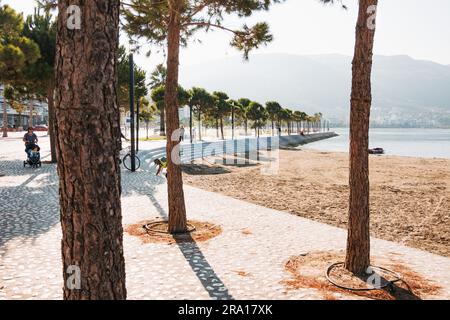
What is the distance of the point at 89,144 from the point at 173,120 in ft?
18.0

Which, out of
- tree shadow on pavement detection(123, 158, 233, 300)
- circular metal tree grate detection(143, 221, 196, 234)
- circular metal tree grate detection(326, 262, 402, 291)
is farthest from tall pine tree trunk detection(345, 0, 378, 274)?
circular metal tree grate detection(143, 221, 196, 234)

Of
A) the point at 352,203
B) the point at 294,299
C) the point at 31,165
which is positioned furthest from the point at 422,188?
the point at 31,165

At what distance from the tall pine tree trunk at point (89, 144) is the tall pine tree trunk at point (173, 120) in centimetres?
523

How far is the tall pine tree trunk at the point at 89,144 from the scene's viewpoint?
2494 mm

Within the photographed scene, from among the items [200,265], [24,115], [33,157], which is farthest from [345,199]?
[24,115]

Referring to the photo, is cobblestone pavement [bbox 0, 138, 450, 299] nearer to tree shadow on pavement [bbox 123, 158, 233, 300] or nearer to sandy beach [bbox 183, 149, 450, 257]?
tree shadow on pavement [bbox 123, 158, 233, 300]

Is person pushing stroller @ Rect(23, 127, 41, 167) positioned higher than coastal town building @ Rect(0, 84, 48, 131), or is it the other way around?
coastal town building @ Rect(0, 84, 48, 131)

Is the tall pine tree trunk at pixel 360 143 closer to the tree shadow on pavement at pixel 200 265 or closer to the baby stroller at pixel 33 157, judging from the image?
the tree shadow on pavement at pixel 200 265

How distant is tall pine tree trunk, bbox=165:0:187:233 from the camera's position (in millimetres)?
7859

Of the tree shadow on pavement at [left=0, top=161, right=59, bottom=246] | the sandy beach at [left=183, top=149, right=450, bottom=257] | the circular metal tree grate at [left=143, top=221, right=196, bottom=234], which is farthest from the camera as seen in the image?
the sandy beach at [left=183, top=149, right=450, bottom=257]

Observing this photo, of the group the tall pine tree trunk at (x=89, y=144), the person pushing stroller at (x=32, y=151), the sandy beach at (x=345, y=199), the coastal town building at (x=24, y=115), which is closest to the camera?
the tall pine tree trunk at (x=89, y=144)

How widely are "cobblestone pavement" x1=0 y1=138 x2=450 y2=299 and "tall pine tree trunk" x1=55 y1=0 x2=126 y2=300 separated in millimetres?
2401

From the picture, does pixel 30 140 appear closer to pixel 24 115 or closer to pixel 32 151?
pixel 32 151

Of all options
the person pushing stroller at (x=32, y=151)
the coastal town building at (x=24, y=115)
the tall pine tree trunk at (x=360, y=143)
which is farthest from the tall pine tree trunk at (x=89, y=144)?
the coastal town building at (x=24, y=115)
